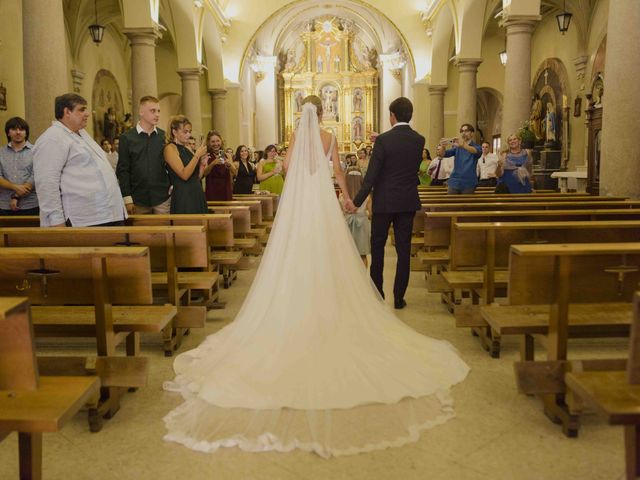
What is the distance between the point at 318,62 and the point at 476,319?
24.7 meters

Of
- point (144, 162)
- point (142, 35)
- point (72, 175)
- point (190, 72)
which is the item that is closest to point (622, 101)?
point (144, 162)

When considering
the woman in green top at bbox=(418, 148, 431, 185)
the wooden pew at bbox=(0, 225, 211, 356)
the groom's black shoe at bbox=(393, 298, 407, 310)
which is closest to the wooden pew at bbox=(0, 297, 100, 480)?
the wooden pew at bbox=(0, 225, 211, 356)

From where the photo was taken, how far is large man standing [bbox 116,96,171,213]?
5.07m

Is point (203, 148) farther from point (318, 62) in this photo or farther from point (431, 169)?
point (318, 62)

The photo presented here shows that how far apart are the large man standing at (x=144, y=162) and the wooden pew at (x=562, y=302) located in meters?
3.14

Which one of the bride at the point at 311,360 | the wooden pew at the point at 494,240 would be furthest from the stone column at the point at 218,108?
the wooden pew at the point at 494,240

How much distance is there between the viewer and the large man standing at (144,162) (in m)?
5.07

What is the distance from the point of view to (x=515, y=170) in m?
7.71

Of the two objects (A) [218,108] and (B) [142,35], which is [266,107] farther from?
(B) [142,35]

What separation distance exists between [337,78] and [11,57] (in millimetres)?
19097

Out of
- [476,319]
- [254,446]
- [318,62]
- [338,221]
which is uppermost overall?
[318,62]

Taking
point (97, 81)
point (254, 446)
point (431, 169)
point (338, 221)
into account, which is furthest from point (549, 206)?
point (97, 81)

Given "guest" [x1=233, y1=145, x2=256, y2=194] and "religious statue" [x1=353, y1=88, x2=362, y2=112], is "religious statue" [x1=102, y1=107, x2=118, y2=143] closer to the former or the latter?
"guest" [x1=233, y1=145, x2=256, y2=194]

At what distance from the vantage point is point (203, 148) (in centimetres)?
500
